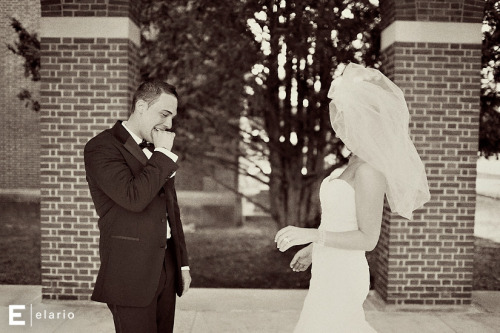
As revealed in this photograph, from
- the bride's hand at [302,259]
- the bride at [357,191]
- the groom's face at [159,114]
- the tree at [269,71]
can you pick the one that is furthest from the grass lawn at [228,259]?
the groom's face at [159,114]

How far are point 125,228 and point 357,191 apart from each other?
4.04 ft

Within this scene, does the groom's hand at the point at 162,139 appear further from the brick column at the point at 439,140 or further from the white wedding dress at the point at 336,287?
the brick column at the point at 439,140

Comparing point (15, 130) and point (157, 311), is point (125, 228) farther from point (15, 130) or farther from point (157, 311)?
point (15, 130)

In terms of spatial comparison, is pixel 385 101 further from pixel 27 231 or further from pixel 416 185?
pixel 27 231

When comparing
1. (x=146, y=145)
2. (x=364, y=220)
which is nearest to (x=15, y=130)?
(x=146, y=145)

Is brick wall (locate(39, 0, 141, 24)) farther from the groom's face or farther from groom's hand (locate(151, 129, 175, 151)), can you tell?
groom's hand (locate(151, 129, 175, 151))

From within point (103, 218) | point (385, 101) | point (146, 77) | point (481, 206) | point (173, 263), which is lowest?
point (481, 206)

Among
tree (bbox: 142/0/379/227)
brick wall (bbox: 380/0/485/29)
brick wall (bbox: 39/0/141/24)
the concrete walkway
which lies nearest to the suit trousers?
the concrete walkway

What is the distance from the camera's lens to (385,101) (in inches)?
119

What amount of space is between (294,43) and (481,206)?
13.1 m

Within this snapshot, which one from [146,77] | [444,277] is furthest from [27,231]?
[444,277]

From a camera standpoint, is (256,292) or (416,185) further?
(256,292)

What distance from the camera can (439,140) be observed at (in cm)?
581

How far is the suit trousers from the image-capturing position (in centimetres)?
278
